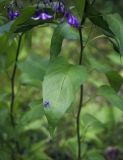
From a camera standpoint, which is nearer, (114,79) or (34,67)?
(114,79)

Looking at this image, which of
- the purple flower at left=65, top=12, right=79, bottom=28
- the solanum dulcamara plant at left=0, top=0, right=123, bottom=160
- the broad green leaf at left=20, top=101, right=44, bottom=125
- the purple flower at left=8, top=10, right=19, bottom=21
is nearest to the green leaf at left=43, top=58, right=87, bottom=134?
the solanum dulcamara plant at left=0, top=0, right=123, bottom=160

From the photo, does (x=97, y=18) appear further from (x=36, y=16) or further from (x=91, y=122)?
(x=91, y=122)

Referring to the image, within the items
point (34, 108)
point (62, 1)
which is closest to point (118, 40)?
point (62, 1)

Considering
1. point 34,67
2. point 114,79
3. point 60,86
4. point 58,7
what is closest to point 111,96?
point 114,79

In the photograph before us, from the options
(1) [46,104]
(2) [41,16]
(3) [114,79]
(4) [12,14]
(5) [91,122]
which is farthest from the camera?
(5) [91,122]

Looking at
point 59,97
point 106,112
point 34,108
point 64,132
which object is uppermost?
point 59,97

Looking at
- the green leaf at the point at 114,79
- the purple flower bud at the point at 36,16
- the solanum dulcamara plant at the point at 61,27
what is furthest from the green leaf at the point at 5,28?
the green leaf at the point at 114,79

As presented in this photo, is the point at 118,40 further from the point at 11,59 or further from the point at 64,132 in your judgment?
the point at 64,132
